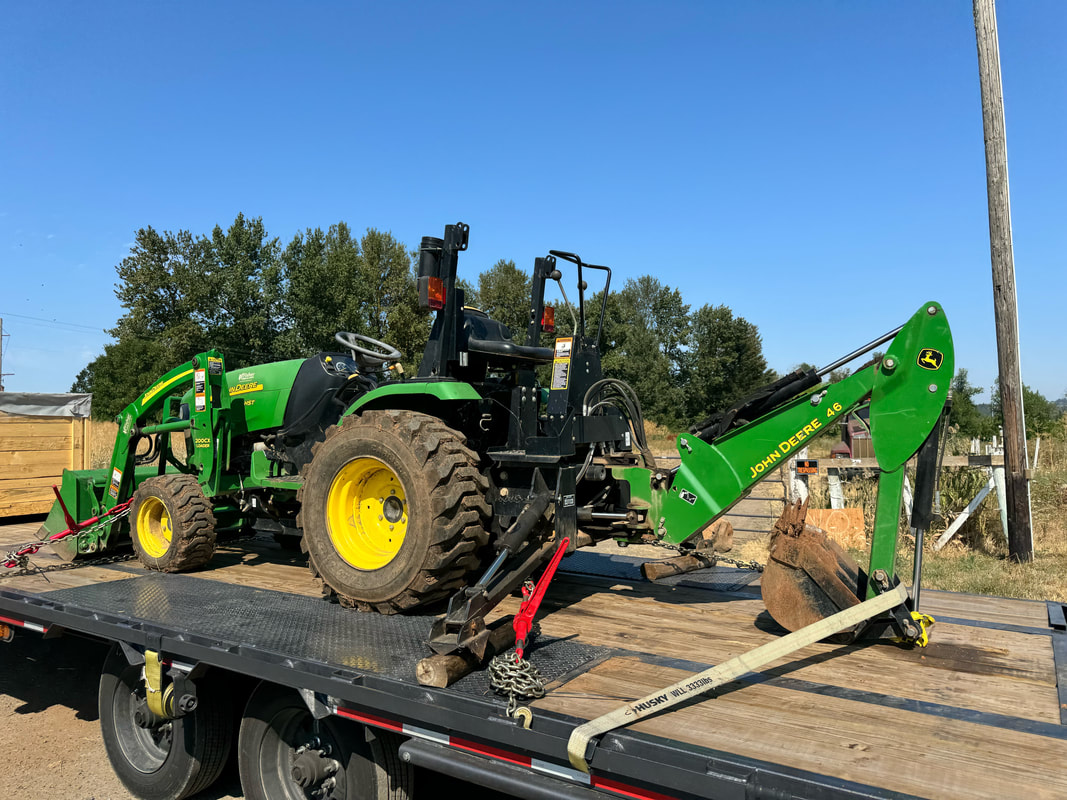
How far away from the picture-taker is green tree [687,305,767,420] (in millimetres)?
43281

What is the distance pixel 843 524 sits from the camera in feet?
31.2

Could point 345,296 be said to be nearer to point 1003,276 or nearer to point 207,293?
point 207,293

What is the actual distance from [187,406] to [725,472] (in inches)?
186

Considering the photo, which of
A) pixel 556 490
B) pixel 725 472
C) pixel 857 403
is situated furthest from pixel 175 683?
pixel 857 403

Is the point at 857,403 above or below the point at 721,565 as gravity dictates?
above

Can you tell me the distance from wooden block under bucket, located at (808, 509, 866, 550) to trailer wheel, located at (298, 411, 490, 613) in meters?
6.48

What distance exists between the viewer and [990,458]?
9047 mm

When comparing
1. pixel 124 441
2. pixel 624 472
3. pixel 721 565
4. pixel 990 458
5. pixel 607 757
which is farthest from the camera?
pixel 990 458

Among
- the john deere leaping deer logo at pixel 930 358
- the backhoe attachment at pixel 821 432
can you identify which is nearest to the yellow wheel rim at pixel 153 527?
the backhoe attachment at pixel 821 432

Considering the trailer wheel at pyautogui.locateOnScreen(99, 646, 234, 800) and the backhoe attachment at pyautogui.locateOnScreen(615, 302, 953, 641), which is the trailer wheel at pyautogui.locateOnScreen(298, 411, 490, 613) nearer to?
the trailer wheel at pyautogui.locateOnScreen(99, 646, 234, 800)

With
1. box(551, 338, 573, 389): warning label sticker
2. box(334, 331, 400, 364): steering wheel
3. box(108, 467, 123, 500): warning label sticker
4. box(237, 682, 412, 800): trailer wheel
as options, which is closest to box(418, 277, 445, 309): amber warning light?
box(551, 338, 573, 389): warning label sticker

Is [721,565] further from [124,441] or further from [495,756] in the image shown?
[124,441]

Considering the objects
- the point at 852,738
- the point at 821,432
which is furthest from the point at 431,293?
the point at 852,738

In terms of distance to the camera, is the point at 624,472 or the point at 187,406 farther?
the point at 187,406
